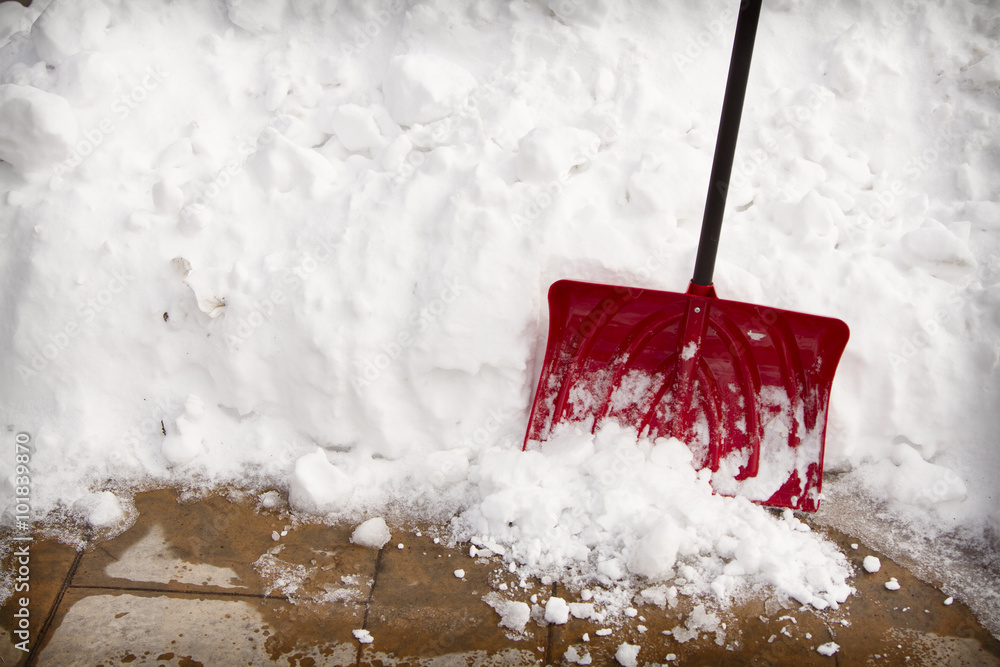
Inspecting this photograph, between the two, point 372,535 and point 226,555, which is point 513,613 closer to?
point 372,535

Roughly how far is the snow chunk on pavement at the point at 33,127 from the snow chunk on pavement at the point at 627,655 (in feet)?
8.40

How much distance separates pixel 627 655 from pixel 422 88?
2051 millimetres

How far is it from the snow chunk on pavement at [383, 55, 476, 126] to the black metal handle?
110 centimetres

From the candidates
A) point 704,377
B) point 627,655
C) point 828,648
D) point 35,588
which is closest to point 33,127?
point 35,588

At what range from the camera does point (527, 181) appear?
2570 mm

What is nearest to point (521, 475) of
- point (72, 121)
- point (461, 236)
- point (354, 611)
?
point (354, 611)

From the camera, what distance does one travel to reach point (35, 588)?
6.81 feet

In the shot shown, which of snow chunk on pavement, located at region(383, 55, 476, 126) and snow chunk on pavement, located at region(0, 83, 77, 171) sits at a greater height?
snow chunk on pavement, located at region(383, 55, 476, 126)

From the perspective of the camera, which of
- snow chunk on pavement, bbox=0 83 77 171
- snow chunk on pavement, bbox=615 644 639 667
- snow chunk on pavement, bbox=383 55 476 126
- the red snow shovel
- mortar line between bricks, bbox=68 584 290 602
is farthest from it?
snow chunk on pavement, bbox=383 55 476 126

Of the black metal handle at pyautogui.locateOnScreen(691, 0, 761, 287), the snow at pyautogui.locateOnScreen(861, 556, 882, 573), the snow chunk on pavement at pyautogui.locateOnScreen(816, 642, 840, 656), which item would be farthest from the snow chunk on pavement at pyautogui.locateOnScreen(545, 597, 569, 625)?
the black metal handle at pyautogui.locateOnScreen(691, 0, 761, 287)

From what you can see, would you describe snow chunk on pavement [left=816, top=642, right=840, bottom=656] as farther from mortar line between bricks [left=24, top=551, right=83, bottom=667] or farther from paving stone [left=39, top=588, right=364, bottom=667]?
mortar line between bricks [left=24, top=551, right=83, bottom=667]

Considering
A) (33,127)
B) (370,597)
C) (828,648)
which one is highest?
(33,127)

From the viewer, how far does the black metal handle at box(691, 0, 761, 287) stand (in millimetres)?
1926

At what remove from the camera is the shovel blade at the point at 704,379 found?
2314 mm
